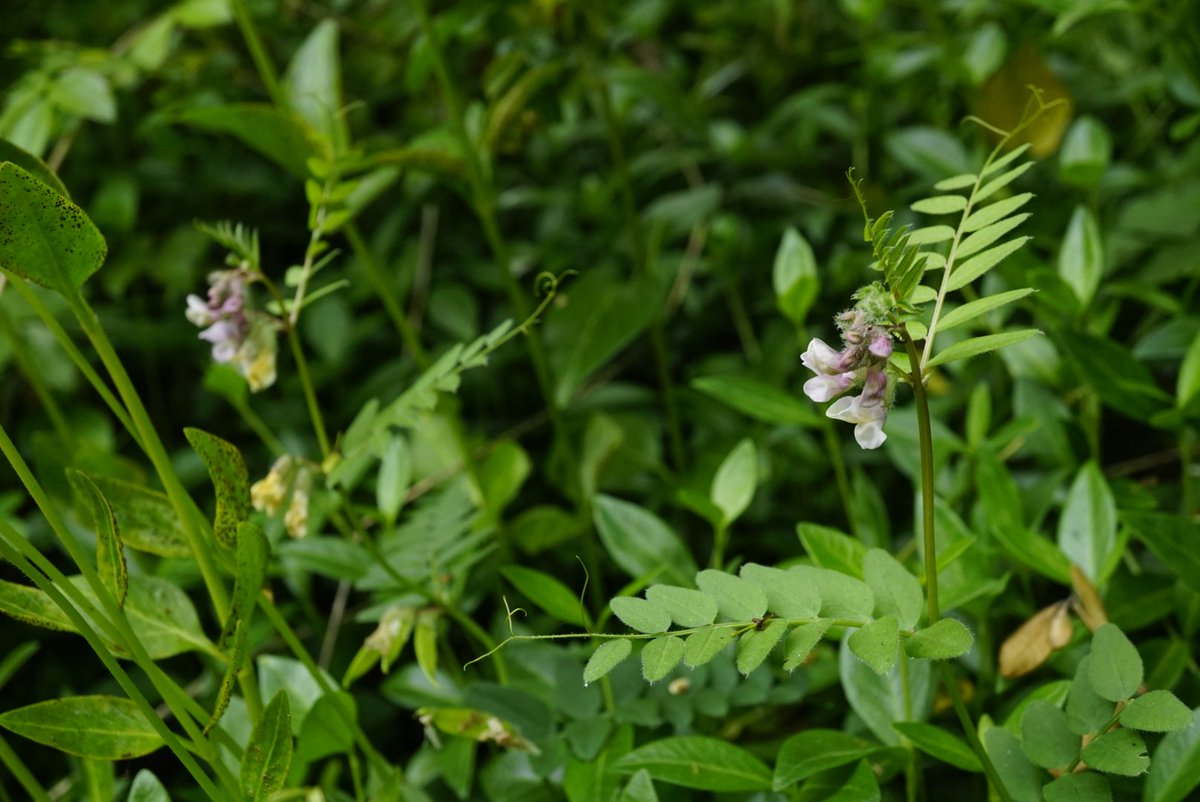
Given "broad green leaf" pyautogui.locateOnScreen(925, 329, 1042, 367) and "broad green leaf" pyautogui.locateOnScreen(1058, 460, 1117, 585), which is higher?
"broad green leaf" pyautogui.locateOnScreen(925, 329, 1042, 367)

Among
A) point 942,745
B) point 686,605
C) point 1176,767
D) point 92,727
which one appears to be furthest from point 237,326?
point 1176,767

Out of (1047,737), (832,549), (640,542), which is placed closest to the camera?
(1047,737)

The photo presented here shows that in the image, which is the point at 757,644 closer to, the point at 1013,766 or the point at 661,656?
the point at 661,656

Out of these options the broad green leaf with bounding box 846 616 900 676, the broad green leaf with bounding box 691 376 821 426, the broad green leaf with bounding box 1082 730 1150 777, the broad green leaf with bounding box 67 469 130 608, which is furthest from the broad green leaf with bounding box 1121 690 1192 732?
the broad green leaf with bounding box 67 469 130 608

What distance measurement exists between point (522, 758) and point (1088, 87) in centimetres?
113

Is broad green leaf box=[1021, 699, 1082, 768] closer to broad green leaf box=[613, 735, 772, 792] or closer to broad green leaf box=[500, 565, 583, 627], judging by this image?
broad green leaf box=[613, 735, 772, 792]

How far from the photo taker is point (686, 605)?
0.47m

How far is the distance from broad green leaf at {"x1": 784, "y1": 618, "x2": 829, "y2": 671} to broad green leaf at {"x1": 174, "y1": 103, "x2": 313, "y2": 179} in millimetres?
562

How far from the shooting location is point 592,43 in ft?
4.01

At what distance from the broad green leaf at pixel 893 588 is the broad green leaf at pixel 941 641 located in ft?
0.07

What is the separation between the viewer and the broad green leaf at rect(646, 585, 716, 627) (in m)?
0.47

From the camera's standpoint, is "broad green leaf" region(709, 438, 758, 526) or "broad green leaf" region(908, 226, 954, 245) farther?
"broad green leaf" region(709, 438, 758, 526)

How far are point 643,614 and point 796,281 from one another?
42 cm

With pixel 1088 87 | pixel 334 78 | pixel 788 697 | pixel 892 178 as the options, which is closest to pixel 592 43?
pixel 334 78
